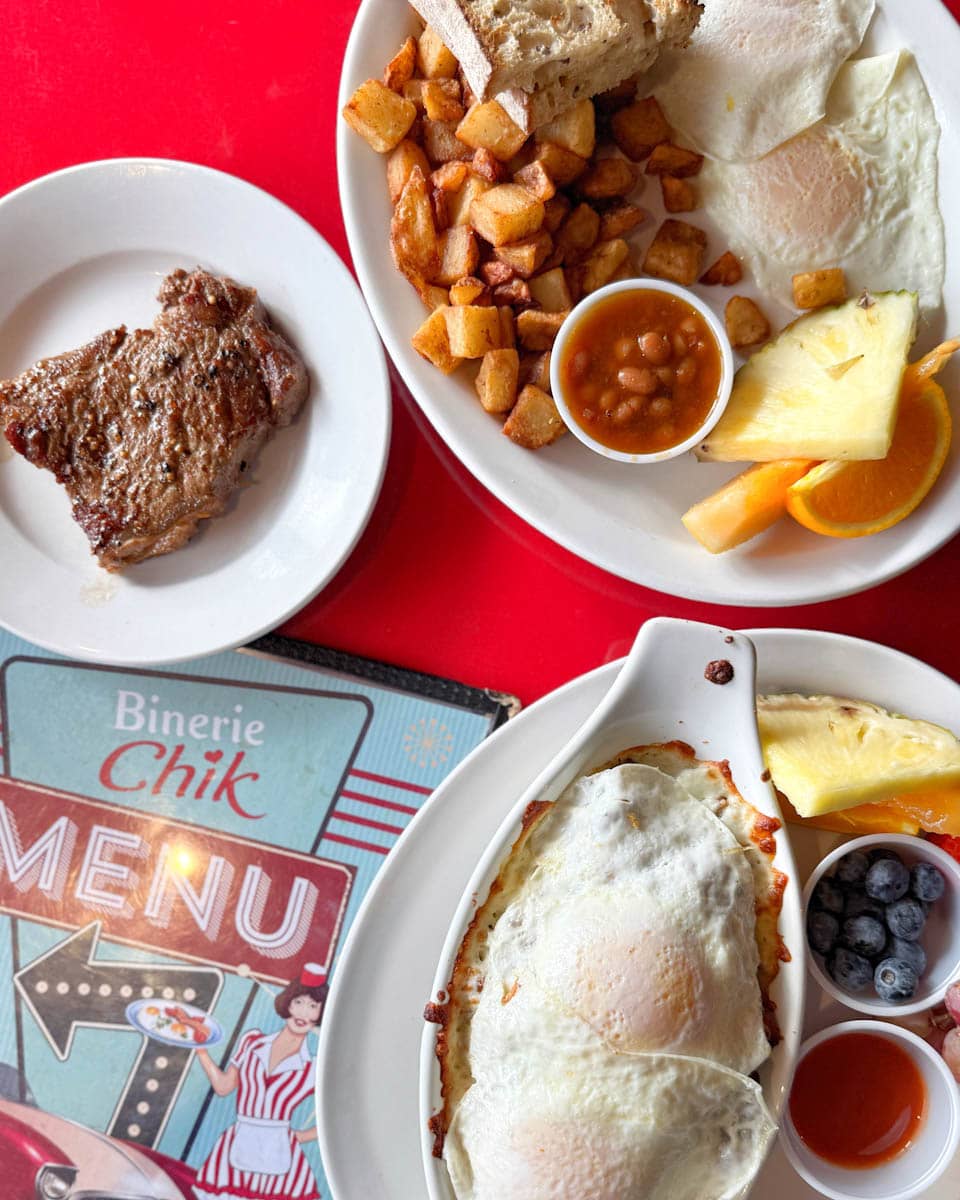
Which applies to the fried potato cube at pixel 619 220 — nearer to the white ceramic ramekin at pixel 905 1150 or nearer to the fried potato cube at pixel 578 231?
the fried potato cube at pixel 578 231

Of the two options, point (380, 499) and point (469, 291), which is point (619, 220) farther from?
point (380, 499)

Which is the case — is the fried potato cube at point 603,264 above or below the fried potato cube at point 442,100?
below

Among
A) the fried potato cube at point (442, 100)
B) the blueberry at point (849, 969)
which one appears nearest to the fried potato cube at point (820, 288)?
the fried potato cube at point (442, 100)

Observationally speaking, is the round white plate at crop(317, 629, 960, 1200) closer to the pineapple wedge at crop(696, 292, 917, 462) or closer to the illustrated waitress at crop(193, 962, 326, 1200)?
the illustrated waitress at crop(193, 962, 326, 1200)

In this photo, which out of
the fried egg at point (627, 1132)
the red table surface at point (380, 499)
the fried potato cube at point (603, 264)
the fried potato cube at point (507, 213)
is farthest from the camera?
the red table surface at point (380, 499)

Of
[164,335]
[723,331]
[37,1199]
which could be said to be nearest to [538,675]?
[723,331]

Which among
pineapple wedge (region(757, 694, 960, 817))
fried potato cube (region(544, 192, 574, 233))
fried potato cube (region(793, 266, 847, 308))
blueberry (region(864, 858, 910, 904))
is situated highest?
fried potato cube (region(544, 192, 574, 233))

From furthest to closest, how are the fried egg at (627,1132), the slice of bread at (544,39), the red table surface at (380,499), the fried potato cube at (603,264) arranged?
1. the red table surface at (380,499)
2. the fried potato cube at (603,264)
3. the slice of bread at (544,39)
4. the fried egg at (627,1132)

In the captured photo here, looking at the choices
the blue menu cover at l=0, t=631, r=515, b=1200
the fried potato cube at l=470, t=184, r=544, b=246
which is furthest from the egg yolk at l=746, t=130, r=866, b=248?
the blue menu cover at l=0, t=631, r=515, b=1200
